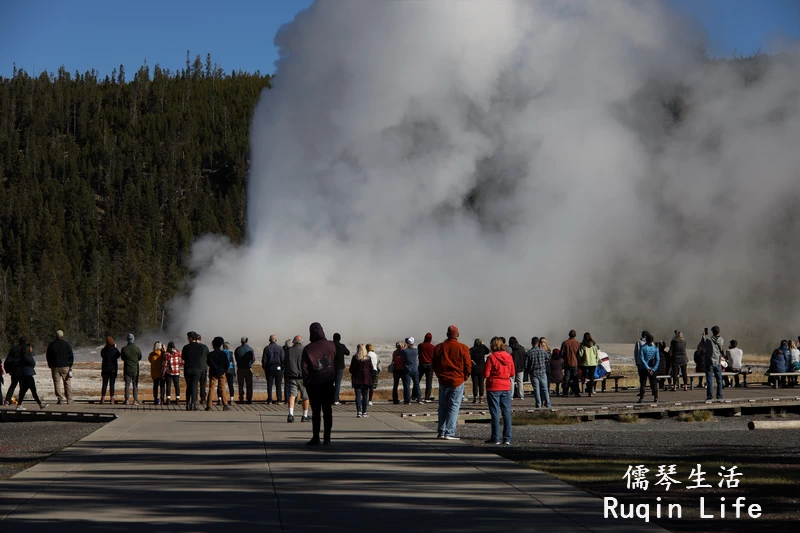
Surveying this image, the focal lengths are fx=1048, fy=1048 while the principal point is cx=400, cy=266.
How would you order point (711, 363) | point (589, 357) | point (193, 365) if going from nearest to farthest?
point (193, 365), point (711, 363), point (589, 357)

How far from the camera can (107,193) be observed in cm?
15300

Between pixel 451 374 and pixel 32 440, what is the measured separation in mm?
6677

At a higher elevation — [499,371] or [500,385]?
[499,371]

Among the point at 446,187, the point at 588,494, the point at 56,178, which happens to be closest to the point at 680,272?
the point at 446,187

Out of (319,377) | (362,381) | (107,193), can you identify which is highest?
(107,193)

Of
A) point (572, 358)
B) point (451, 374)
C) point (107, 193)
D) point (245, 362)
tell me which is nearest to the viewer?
point (451, 374)

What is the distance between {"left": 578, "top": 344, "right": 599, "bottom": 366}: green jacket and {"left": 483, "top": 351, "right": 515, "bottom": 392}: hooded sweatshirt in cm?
1315

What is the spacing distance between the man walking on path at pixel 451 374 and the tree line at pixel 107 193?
77.6 meters

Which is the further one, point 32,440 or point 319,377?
point 32,440

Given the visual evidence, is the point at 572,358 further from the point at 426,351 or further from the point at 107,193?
the point at 107,193

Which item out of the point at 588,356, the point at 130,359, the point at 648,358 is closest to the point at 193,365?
the point at 130,359

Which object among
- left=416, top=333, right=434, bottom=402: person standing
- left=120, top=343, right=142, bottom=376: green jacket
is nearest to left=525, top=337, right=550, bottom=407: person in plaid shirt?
left=416, top=333, right=434, bottom=402: person standing

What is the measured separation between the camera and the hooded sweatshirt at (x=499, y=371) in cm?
1467

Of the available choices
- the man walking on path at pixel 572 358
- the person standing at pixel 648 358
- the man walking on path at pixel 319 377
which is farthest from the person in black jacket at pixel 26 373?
the person standing at pixel 648 358
